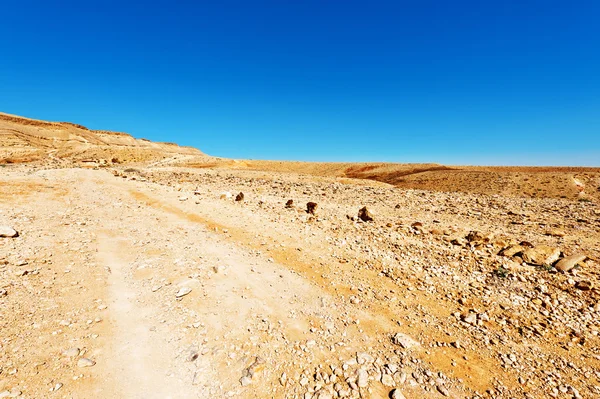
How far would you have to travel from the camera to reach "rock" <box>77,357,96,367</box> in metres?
4.07

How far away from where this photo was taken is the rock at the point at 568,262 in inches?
299

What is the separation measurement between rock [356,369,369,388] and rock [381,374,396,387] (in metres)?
0.23

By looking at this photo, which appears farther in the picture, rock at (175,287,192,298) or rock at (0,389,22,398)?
rock at (175,287,192,298)

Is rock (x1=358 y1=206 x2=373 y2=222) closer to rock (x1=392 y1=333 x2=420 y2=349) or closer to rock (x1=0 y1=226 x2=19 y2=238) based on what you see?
rock (x1=392 y1=333 x2=420 y2=349)

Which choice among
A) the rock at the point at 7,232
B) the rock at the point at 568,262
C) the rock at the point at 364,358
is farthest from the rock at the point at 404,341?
A: the rock at the point at 7,232

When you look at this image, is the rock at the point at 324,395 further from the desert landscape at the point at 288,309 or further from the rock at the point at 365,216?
the rock at the point at 365,216

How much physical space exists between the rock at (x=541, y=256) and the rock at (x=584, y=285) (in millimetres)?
1046

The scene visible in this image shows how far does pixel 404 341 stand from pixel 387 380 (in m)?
0.96

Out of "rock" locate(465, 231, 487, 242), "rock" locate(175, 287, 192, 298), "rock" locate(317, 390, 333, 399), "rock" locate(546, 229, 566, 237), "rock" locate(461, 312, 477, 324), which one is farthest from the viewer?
"rock" locate(546, 229, 566, 237)

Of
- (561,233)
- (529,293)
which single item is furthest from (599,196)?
(529,293)

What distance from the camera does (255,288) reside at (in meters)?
6.45

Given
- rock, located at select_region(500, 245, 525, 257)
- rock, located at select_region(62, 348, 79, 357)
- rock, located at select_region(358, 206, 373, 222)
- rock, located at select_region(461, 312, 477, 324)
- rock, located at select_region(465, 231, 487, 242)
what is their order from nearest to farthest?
rock, located at select_region(62, 348, 79, 357), rock, located at select_region(461, 312, 477, 324), rock, located at select_region(500, 245, 525, 257), rock, located at select_region(465, 231, 487, 242), rock, located at select_region(358, 206, 373, 222)

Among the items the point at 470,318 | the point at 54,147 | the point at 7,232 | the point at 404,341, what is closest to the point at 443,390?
the point at 404,341

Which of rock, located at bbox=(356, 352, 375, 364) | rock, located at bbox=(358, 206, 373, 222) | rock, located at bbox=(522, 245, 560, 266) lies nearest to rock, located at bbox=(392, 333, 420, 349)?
rock, located at bbox=(356, 352, 375, 364)
